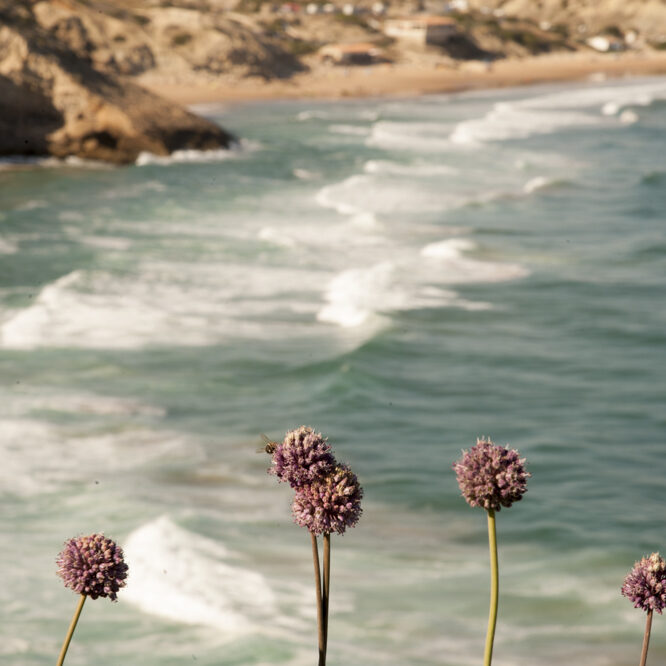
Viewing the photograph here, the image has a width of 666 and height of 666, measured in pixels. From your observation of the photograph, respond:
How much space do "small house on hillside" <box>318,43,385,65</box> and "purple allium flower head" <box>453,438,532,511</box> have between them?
9578 cm

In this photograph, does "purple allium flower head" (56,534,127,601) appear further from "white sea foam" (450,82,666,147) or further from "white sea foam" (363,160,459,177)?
"white sea foam" (450,82,666,147)

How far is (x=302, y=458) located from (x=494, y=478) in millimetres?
671

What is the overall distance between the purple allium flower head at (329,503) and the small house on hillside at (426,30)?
10709 centimetres

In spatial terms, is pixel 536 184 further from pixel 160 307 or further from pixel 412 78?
pixel 412 78

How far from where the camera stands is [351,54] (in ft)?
327

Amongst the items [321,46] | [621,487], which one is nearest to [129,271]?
[621,487]

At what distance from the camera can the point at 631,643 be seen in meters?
12.1

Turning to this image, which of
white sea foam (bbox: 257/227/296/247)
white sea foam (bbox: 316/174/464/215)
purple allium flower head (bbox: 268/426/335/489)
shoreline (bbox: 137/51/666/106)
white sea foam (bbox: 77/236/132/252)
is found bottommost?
purple allium flower head (bbox: 268/426/335/489)

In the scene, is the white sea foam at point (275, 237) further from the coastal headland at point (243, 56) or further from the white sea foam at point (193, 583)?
the white sea foam at point (193, 583)

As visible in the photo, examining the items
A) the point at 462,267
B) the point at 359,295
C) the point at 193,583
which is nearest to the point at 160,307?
the point at 359,295

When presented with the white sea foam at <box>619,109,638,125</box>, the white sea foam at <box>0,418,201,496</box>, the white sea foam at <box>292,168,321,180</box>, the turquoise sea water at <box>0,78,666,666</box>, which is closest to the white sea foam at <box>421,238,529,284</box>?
the turquoise sea water at <box>0,78,666,666</box>

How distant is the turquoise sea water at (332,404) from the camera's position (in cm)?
1263

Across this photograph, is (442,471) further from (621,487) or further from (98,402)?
(98,402)

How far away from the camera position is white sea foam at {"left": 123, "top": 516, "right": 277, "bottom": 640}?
41.3 feet
